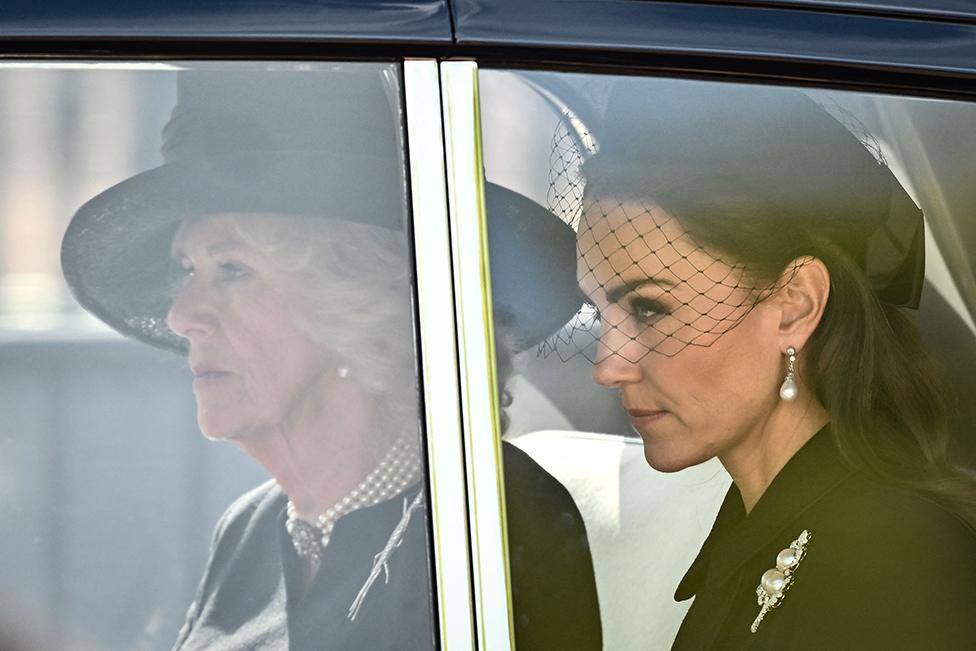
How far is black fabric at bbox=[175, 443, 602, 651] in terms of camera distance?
1.24m

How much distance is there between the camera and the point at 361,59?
1334 mm

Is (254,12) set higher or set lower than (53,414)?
higher

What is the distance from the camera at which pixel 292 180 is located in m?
1.31

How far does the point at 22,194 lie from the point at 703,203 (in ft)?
2.61

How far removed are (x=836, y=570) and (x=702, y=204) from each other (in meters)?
0.47

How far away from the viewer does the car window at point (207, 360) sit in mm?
1226

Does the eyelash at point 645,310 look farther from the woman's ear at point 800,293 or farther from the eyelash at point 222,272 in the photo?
the eyelash at point 222,272

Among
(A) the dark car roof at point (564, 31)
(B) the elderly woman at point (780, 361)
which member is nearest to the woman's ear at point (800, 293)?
(B) the elderly woman at point (780, 361)

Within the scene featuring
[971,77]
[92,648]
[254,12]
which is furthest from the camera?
[971,77]

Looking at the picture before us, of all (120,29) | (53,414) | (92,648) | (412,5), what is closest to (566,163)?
(412,5)

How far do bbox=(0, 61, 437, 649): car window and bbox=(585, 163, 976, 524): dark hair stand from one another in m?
0.33

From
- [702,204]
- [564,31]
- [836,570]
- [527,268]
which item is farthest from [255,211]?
[836,570]

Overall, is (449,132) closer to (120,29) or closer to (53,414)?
(120,29)

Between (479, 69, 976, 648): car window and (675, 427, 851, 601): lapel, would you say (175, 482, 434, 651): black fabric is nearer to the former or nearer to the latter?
(479, 69, 976, 648): car window
